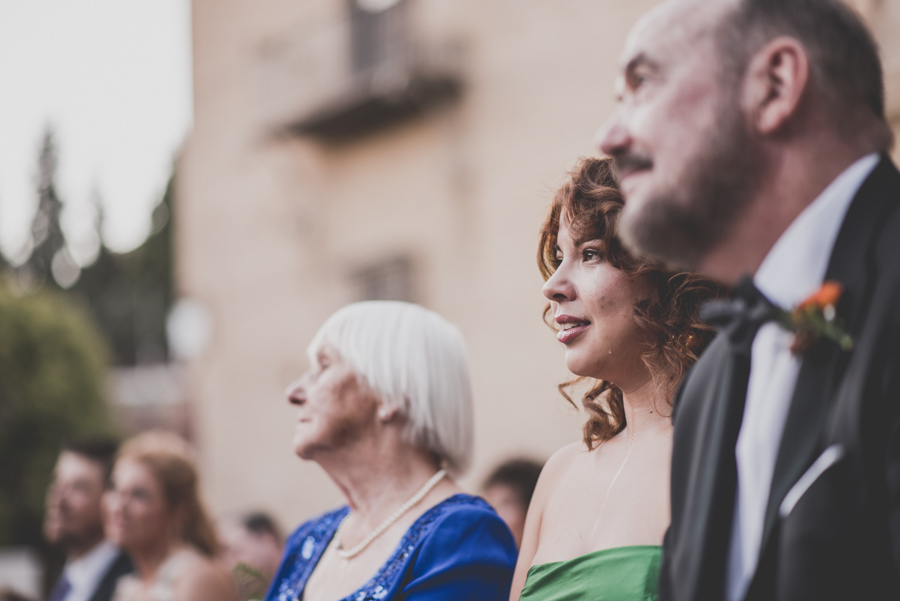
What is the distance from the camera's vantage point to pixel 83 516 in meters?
5.71

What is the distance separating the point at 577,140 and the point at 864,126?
714cm

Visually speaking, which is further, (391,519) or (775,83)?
(391,519)

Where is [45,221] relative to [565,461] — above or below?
above

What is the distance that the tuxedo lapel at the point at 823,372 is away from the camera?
1.20 meters

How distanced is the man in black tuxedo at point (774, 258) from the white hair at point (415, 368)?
1.71 metres

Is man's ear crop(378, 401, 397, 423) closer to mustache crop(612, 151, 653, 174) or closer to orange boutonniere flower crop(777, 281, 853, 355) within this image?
mustache crop(612, 151, 653, 174)

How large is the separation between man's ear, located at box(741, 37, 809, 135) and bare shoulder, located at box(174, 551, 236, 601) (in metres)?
3.71

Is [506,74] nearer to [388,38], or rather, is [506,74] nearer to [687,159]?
[388,38]

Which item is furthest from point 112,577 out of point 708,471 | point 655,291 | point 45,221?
point 45,221

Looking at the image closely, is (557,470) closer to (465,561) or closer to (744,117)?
(465,561)

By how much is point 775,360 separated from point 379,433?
77.5 inches

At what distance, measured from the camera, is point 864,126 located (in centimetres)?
134

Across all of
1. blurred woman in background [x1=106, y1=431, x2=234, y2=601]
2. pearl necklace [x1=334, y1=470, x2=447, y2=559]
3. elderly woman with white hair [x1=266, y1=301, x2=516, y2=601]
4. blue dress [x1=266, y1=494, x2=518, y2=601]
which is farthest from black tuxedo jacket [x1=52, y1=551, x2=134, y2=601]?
blue dress [x1=266, y1=494, x2=518, y2=601]

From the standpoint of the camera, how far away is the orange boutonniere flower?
3.88 ft
